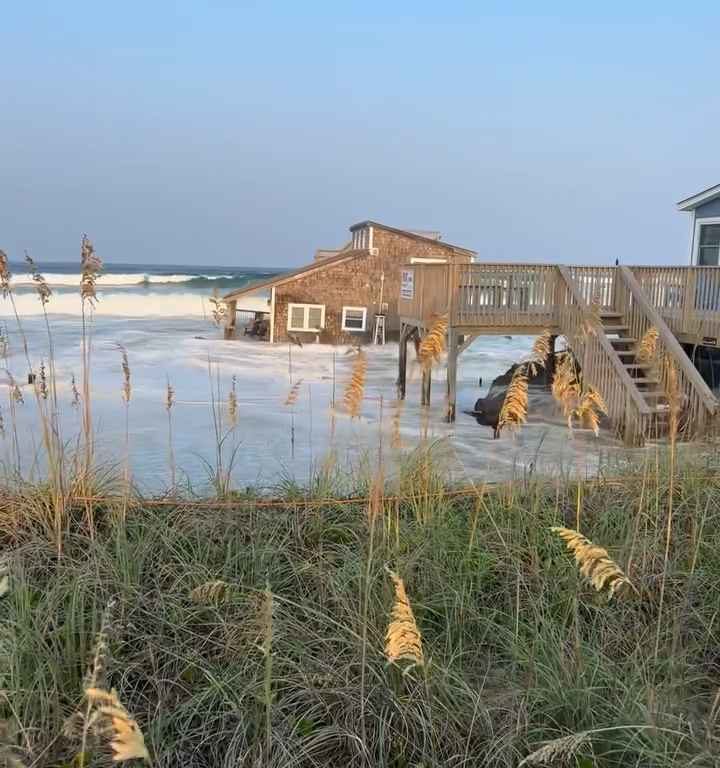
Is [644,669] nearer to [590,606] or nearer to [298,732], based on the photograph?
[590,606]

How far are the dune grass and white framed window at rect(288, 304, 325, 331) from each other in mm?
27229

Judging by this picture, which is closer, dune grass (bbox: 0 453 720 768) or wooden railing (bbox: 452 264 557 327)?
dune grass (bbox: 0 453 720 768)

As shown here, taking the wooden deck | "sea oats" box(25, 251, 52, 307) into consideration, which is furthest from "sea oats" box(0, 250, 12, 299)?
the wooden deck

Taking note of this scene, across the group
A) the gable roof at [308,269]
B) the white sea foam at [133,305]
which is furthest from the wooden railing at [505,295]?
the white sea foam at [133,305]

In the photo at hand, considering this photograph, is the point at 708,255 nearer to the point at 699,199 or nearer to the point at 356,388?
the point at 699,199

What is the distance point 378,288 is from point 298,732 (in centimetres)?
3022

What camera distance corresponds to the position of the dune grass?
3.00 metres

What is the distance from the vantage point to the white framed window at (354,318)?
32.6m

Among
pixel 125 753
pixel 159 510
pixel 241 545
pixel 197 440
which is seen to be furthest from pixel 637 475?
pixel 197 440

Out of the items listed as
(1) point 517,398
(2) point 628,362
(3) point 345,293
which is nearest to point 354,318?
(3) point 345,293

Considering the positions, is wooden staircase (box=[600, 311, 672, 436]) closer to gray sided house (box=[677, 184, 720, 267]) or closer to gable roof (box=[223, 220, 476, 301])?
gray sided house (box=[677, 184, 720, 267])

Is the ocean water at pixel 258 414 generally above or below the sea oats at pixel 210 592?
below

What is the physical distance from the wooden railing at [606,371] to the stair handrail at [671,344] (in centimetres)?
70

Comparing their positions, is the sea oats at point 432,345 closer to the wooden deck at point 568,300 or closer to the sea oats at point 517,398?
the sea oats at point 517,398
